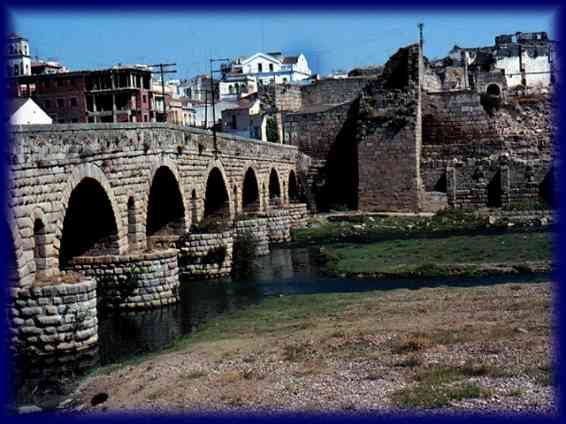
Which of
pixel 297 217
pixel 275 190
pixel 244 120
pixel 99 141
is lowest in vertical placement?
pixel 297 217

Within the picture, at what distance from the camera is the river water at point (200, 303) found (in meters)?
10.7

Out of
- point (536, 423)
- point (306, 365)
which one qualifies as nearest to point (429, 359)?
point (306, 365)

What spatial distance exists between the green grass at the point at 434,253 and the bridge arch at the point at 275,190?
981cm

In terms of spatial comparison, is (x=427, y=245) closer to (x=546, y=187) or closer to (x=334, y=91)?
(x=546, y=187)

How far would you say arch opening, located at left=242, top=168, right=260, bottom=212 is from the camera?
98.2ft

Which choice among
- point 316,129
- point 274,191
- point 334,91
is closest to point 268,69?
point 334,91

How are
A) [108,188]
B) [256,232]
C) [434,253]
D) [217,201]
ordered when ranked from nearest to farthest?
[108,188] → [434,253] → [256,232] → [217,201]

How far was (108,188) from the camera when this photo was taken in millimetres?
15422

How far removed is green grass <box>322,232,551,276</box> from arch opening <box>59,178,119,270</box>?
5646mm

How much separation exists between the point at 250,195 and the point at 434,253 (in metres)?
11.1

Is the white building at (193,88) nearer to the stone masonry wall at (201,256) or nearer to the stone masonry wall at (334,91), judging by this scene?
the stone masonry wall at (334,91)

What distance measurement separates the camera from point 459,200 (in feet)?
111

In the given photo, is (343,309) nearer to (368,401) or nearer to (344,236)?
(368,401)

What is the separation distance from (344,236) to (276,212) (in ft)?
7.61
